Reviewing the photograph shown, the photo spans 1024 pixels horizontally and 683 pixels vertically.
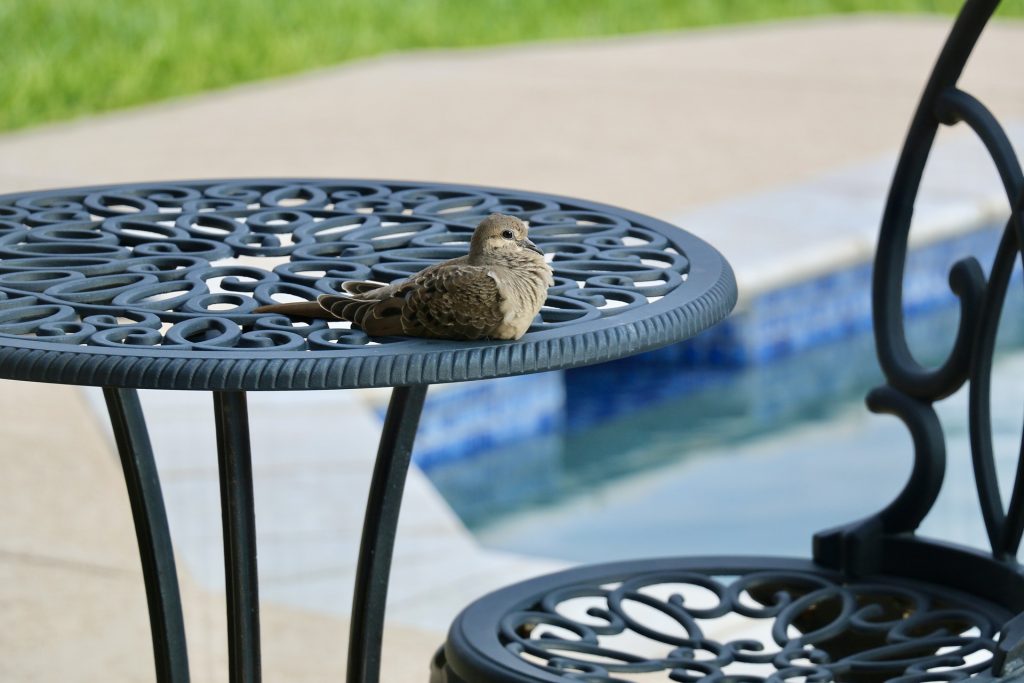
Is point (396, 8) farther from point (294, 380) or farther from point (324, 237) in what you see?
point (294, 380)

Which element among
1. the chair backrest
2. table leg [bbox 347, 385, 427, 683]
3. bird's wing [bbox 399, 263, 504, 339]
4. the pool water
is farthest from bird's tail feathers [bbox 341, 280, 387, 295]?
the pool water

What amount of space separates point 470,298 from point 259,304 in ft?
1.07

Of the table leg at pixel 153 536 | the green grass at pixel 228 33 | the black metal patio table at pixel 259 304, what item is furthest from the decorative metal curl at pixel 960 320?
the green grass at pixel 228 33

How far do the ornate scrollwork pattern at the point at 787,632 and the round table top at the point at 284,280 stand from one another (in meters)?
0.44

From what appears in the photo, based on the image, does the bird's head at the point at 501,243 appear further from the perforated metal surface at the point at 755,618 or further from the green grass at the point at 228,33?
the green grass at the point at 228,33

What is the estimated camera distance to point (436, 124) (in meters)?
8.20

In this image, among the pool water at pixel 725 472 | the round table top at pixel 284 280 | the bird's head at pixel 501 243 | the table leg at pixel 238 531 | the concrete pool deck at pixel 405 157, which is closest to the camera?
the round table top at pixel 284 280

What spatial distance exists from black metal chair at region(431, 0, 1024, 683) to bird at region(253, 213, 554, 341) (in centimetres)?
48

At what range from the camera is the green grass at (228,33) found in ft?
29.1

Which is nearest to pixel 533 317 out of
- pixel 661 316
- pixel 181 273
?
pixel 661 316

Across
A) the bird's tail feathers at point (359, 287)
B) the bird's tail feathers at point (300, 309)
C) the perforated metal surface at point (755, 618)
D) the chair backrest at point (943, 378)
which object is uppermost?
the bird's tail feathers at point (359, 287)

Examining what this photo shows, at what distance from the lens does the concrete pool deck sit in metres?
3.07

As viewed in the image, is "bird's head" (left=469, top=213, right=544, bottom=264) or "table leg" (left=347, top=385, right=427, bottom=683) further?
"table leg" (left=347, top=385, right=427, bottom=683)

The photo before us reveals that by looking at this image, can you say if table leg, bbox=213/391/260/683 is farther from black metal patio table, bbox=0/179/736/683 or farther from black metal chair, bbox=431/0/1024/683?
black metal chair, bbox=431/0/1024/683
